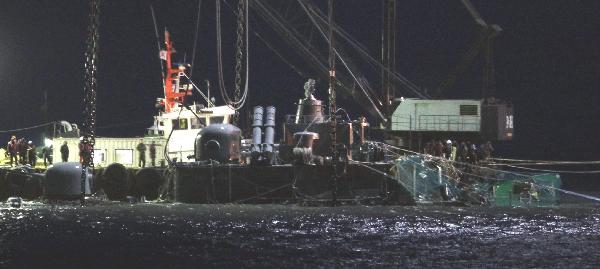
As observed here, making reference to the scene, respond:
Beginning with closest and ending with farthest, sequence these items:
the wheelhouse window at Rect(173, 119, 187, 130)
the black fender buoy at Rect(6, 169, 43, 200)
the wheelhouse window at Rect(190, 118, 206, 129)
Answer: the black fender buoy at Rect(6, 169, 43, 200), the wheelhouse window at Rect(190, 118, 206, 129), the wheelhouse window at Rect(173, 119, 187, 130)

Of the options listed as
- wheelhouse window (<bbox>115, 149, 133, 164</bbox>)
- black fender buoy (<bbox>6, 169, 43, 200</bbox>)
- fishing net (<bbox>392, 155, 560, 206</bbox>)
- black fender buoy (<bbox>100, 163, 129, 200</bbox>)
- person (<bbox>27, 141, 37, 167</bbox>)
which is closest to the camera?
fishing net (<bbox>392, 155, 560, 206</bbox>)

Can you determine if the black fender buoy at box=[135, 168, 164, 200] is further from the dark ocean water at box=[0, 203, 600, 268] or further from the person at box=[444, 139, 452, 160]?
the person at box=[444, 139, 452, 160]

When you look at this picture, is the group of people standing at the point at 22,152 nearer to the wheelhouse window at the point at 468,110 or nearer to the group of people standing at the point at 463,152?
the group of people standing at the point at 463,152

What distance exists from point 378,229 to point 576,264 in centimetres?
1054

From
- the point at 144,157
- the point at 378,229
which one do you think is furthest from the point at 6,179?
the point at 378,229

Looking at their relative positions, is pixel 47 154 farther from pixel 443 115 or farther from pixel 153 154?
pixel 443 115

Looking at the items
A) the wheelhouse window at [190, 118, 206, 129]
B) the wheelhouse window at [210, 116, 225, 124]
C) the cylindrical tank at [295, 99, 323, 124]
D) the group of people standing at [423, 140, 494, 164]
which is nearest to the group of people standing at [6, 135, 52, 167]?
the wheelhouse window at [190, 118, 206, 129]

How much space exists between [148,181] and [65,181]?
511 cm

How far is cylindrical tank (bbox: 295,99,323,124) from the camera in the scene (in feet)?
165

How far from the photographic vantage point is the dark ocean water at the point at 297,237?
27078 millimetres

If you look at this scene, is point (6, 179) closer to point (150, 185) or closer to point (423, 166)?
point (150, 185)

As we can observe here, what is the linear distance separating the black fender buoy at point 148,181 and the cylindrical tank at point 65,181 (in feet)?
11.8

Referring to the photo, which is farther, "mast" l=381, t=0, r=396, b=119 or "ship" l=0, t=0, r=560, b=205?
"mast" l=381, t=0, r=396, b=119

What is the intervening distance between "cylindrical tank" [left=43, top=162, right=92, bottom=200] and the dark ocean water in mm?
953
